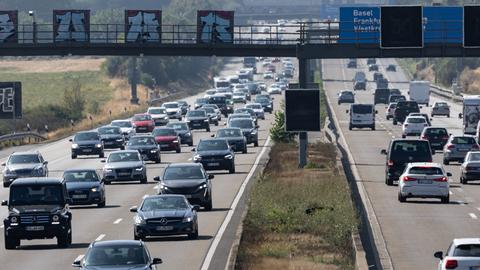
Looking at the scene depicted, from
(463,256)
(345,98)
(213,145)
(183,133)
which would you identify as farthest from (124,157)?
(345,98)

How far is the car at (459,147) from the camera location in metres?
68.1

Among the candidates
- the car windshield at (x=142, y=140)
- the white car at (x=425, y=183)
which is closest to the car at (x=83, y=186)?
the white car at (x=425, y=183)

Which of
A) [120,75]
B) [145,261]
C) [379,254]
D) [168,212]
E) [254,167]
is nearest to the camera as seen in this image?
[145,261]

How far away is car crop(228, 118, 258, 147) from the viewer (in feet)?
275

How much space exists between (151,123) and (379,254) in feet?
217

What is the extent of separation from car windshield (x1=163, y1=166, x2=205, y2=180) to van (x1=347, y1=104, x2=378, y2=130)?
5503 centimetres

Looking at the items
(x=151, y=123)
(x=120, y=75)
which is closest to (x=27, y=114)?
(x=151, y=123)

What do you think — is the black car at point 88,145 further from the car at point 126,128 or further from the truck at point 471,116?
the truck at point 471,116

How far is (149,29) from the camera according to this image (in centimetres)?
7994

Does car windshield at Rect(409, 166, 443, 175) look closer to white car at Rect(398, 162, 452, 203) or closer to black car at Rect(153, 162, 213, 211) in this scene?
white car at Rect(398, 162, 452, 203)

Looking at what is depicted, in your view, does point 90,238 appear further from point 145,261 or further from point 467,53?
point 467,53

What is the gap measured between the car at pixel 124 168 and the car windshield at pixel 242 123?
25.2m

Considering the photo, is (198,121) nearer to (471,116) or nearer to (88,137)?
(471,116)

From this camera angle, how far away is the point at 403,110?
10956 cm
